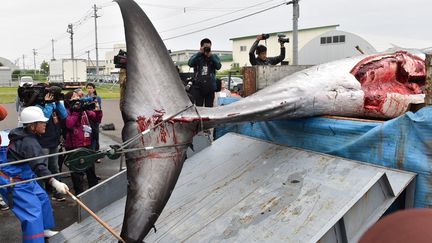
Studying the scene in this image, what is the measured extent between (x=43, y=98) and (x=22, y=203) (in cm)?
243

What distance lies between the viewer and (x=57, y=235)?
4043 millimetres

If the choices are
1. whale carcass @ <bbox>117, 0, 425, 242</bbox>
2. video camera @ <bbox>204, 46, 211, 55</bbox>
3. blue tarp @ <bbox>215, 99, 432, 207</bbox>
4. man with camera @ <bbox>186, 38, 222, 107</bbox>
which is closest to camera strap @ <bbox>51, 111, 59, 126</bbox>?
man with camera @ <bbox>186, 38, 222, 107</bbox>

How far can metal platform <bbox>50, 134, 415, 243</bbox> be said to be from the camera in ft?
9.15

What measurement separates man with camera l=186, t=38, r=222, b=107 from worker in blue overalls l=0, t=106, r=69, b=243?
2.31 metres

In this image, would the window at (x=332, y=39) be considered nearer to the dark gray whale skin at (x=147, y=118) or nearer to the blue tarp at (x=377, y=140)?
the blue tarp at (x=377, y=140)

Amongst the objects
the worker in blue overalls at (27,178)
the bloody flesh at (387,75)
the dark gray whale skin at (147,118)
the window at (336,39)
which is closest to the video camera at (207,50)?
the bloody flesh at (387,75)

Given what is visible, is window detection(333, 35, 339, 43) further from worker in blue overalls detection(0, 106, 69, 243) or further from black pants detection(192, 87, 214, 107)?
worker in blue overalls detection(0, 106, 69, 243)

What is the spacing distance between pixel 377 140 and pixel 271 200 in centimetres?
100

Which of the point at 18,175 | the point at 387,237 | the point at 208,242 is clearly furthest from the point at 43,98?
the point at 387,237

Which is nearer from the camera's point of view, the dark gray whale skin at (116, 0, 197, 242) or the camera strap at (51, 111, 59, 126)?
the dark gray whale skin at (116, 0, 197, 242)

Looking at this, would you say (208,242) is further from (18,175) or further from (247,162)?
(18,175)

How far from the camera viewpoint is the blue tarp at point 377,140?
116 inches

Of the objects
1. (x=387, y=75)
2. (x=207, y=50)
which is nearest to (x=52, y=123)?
(x=207, y=50)

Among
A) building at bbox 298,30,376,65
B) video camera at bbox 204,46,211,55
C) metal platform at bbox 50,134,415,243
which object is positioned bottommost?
metal platform at bbox 50,134,415,243
